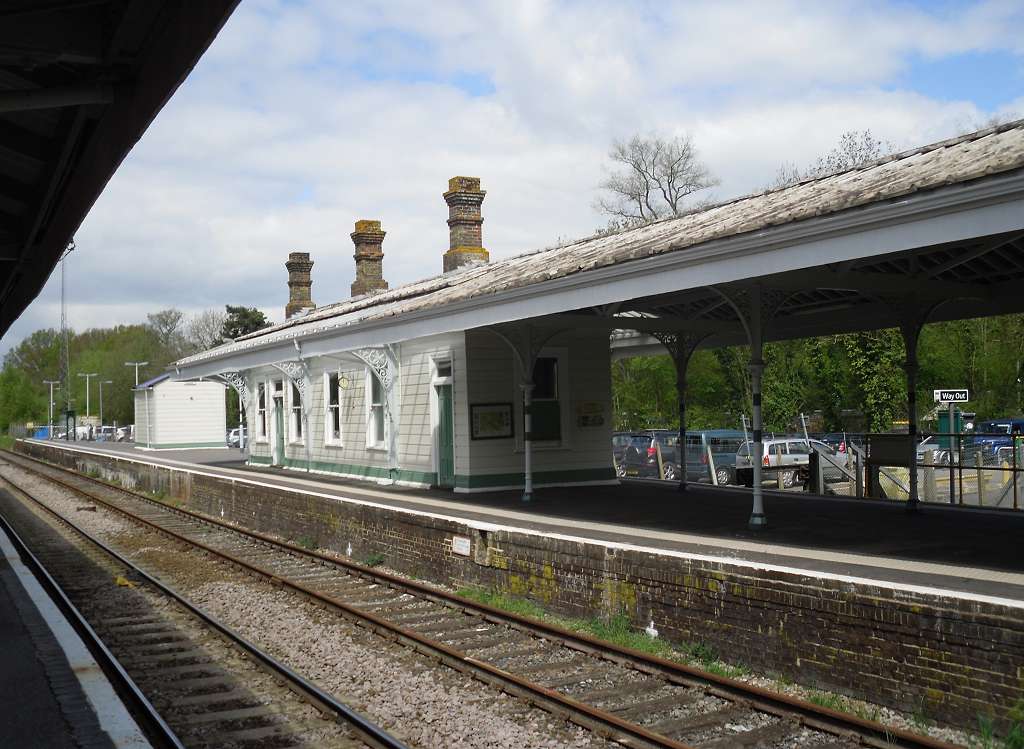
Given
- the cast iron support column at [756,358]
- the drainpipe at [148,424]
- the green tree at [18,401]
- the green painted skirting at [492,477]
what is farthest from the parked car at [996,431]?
the green tree at [18,401]

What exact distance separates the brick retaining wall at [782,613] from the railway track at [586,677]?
0.57 metres

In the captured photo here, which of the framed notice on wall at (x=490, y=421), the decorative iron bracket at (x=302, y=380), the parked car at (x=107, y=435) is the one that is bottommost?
the parked car at (x=107, y=435)

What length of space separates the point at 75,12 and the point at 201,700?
516cm

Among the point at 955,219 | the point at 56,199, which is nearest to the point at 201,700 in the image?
the point at 56,199

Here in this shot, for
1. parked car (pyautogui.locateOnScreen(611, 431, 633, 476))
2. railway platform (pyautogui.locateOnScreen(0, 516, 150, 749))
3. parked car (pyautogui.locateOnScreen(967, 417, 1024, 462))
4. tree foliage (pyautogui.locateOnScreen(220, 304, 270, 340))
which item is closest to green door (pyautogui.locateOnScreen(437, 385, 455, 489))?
parked car (pyautogui.locateOnScreen(611, 431, 633, 476))

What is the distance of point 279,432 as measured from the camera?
25547 mm

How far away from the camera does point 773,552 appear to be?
8766 millimetres

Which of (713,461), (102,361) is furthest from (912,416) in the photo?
(102,361)

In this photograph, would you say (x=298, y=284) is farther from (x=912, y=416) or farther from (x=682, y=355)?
(x=912, y=416)

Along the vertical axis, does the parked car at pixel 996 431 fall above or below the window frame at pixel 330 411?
below

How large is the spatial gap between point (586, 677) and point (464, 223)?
18981 mm

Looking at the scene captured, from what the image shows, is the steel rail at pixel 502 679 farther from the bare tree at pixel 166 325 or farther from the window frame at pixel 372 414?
the bare tree at pixel 166 325

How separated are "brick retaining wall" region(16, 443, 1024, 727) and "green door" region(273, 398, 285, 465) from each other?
14.0m

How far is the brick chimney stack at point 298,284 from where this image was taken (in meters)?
36.0
